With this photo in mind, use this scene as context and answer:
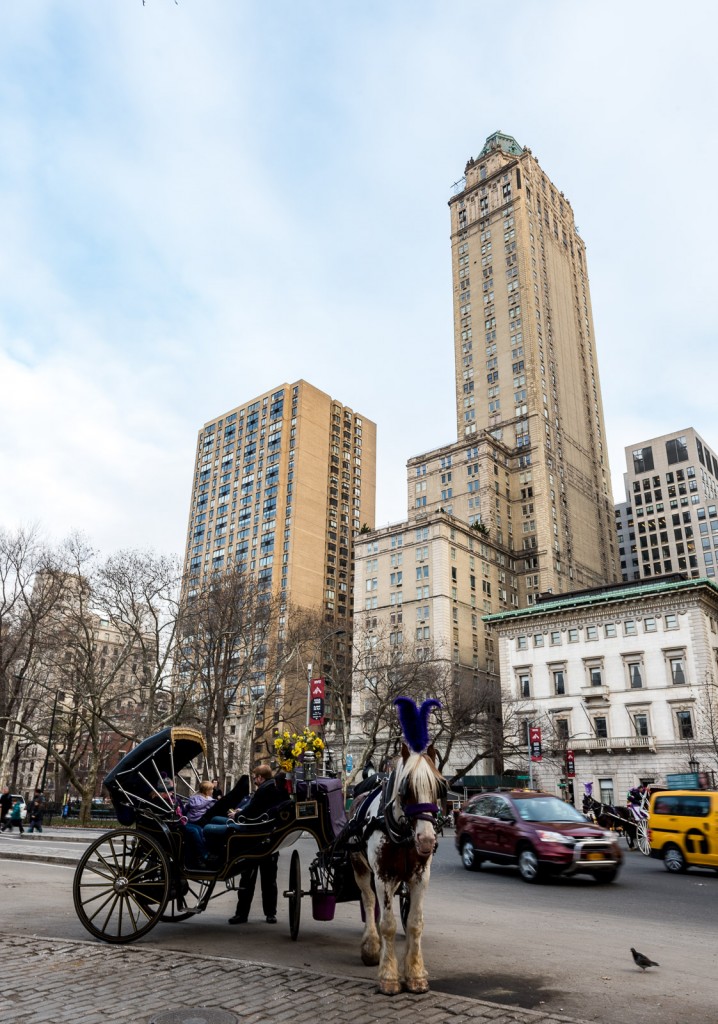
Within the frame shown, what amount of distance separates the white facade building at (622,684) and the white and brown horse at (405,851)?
186 feet

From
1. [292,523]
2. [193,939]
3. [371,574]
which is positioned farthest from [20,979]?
[292,523]

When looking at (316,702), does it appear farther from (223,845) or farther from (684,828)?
(223,845)

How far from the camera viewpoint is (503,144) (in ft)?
435

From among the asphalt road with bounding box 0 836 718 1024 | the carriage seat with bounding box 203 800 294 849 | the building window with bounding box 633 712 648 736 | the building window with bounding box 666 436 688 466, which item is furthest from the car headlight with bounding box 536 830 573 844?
the building window with bounding box 666 436 688 466

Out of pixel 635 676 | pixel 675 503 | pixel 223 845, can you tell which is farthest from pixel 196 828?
pixel 675 503

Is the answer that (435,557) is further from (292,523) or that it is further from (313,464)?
(313,464)

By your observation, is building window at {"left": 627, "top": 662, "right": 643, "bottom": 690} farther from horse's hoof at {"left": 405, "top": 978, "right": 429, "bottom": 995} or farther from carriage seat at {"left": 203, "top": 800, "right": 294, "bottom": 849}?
horse's hoof at {"left": 405, "top": 978, "right": 429, "bottom": 995}

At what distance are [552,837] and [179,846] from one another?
9.25 meters

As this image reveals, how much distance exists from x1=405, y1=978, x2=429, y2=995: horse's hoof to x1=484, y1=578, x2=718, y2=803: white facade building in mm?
56732

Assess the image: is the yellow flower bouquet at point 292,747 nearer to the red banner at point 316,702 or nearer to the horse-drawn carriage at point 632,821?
the red banner at point 316,702

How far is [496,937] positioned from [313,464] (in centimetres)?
11787

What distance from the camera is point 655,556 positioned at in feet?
433

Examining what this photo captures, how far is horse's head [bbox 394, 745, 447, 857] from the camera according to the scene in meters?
5.90

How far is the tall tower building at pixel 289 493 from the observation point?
4616 inches
